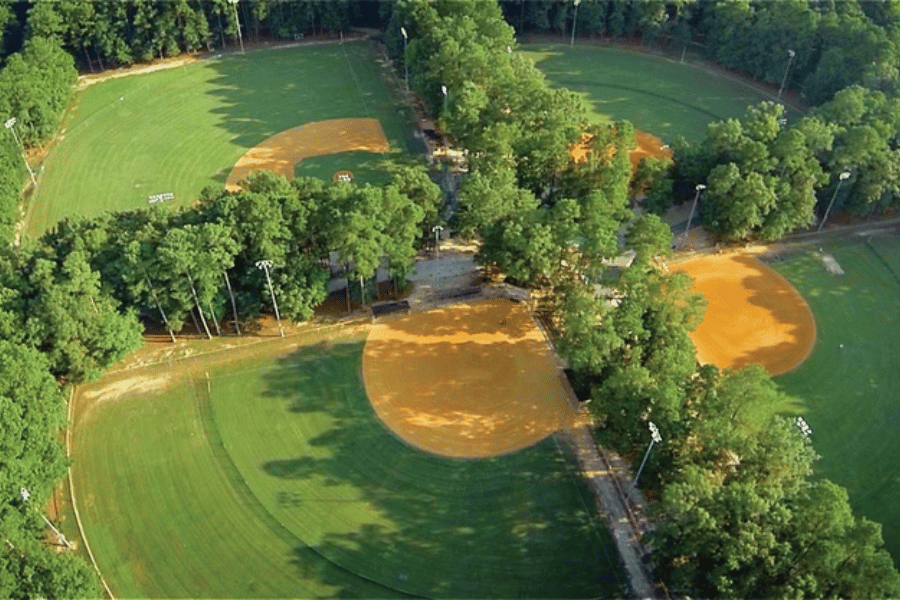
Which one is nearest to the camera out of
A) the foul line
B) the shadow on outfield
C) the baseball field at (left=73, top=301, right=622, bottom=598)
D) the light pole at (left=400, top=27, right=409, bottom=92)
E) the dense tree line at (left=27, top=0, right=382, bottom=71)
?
the foul line

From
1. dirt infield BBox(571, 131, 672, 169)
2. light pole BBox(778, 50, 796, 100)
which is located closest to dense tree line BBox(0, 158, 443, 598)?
dirt infield BBox(571, 131, 672, 169)

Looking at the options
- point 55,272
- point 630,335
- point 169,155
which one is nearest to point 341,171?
point 169,155

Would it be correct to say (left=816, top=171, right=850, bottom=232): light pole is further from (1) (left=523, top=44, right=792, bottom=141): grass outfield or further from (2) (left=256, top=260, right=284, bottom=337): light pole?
(2) (left=256, top=260, right=284, bottom=337): light pole

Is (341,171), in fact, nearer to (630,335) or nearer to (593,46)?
(630,335)

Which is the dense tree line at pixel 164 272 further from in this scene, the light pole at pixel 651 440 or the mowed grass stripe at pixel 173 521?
the light pole at pixel 651 440

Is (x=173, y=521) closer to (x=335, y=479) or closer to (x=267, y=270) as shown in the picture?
(x=335, y=479)

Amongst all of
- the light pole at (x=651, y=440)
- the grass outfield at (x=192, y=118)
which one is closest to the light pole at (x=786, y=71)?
the grass outfield at (x=192, y=118)
